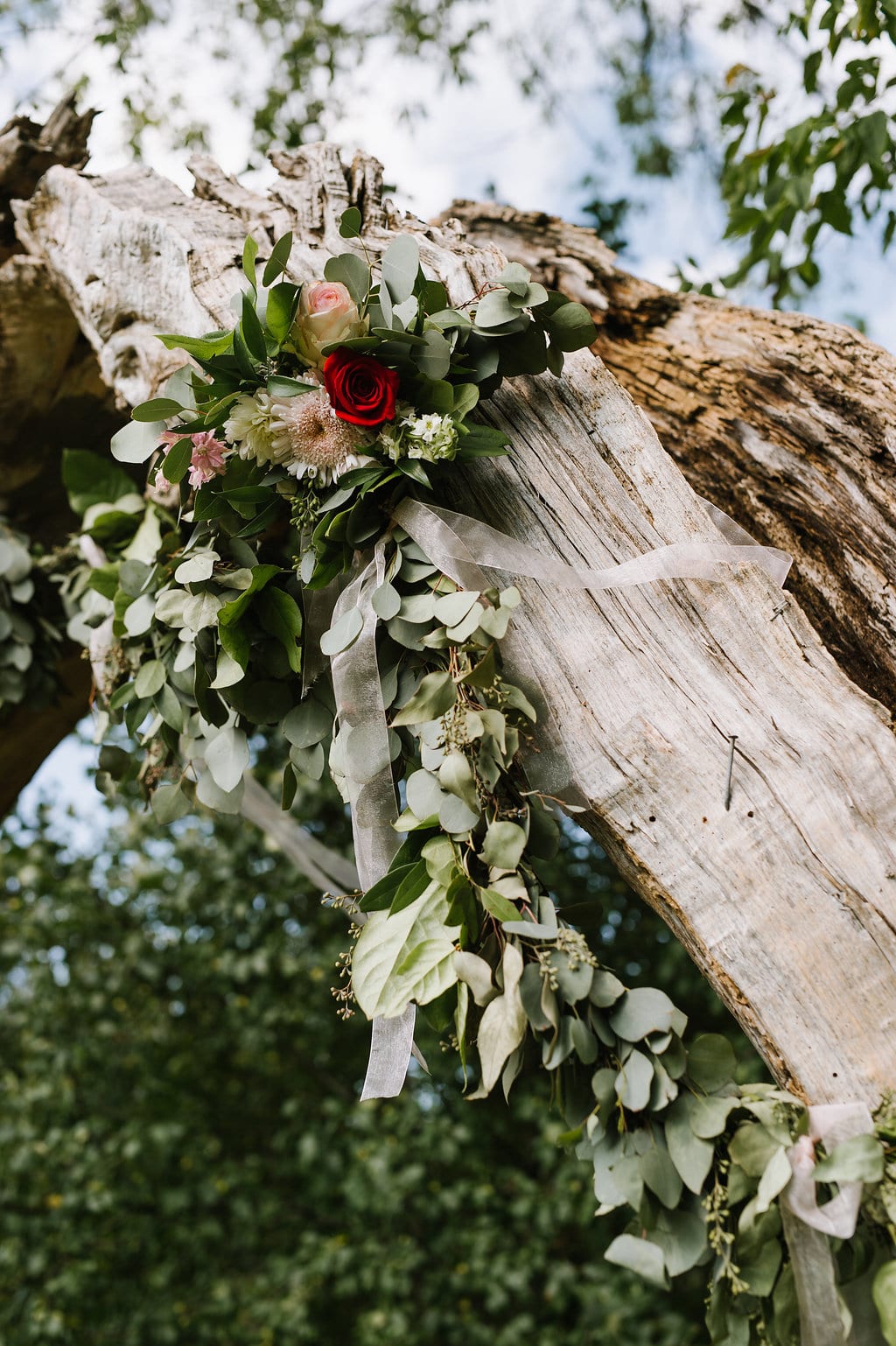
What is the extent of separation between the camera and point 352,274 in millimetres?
1228

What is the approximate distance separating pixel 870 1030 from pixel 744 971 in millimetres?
132

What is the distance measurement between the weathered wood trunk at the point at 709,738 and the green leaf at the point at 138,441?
0.42 m

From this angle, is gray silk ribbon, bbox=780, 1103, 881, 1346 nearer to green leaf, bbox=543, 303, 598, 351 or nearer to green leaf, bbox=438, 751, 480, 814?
green leaf, bbox=438, 751, 480, 814

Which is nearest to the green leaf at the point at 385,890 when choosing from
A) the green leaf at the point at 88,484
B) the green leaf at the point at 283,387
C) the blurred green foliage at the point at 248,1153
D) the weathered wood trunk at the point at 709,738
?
the weathered wood trunk at the point at 709,738

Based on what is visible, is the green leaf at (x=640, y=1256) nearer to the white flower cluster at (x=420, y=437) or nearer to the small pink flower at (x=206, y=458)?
the white flower cluster at (x=420, y=437)

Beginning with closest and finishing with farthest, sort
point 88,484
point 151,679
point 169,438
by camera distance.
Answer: point 169,438
point 151,679
point 88,484

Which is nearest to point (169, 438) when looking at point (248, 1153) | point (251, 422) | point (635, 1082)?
point (251, 422)

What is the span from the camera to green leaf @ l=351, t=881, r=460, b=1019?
1.08 metres

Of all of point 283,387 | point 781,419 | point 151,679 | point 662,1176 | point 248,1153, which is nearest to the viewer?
point 662,1176

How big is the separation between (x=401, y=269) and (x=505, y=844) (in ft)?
2.43

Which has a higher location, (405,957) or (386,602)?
(386,602)

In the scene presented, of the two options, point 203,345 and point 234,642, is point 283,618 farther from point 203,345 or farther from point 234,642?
point 203,345

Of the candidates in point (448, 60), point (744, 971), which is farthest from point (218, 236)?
point (448, 60)

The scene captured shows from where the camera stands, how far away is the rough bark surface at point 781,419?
1.58 meters
